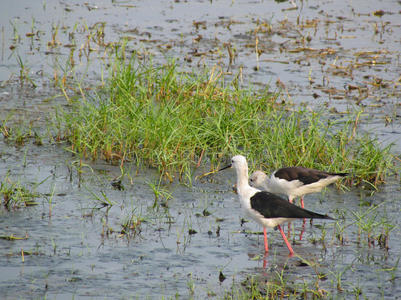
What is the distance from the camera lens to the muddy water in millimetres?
6762

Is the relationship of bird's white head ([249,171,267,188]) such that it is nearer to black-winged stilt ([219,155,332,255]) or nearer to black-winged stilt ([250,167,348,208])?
black-winged stilt ([250,167,348,208])

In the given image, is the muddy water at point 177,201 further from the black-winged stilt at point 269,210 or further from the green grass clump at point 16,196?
the black-winged stilt at point 269,210

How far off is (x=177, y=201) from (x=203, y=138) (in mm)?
1575

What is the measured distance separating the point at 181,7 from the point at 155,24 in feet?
6.85

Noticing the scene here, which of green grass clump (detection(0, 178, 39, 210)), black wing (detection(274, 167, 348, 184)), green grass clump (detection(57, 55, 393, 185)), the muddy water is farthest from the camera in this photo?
green grass clump (detection(57, 55, 393, 185))

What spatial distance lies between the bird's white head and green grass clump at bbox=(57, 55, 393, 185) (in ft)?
1.56

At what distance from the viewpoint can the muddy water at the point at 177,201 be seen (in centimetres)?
676

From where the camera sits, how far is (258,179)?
9.27 metres

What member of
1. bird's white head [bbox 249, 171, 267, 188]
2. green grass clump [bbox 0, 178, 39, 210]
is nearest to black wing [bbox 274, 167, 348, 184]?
bird's white head [bbox 249, 171, 267, 188]

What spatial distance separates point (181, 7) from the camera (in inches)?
766

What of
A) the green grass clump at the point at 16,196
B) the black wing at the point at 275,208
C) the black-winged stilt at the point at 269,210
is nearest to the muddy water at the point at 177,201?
the green grass clump at the point at 16,196

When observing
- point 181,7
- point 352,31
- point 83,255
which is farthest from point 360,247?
point 181,7

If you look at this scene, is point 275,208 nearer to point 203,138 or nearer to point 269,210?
point 269,210

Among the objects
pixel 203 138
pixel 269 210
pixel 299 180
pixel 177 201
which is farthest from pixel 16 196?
pixel 299 180
